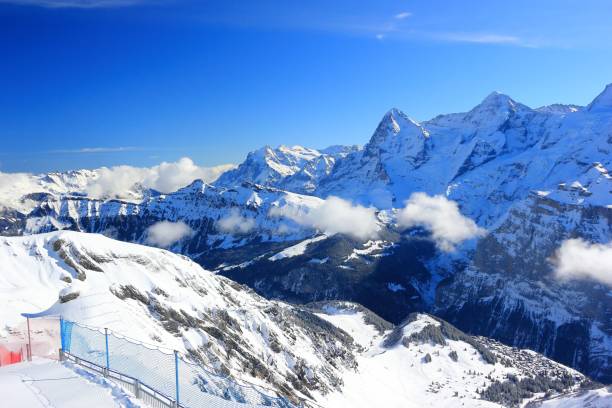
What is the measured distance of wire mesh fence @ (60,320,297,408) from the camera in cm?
3500

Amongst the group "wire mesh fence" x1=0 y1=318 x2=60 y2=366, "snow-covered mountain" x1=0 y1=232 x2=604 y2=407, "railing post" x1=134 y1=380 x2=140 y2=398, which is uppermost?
"railing post" x1=134 y1=380 x2=140 y2=398

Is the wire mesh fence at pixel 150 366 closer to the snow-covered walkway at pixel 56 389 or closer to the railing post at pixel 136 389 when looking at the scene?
the railing post at pixel 136 389

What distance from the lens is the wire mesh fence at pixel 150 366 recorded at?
115 ft

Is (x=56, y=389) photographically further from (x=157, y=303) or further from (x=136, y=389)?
(x=157, y=303)

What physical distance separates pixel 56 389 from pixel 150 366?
20.4 ft

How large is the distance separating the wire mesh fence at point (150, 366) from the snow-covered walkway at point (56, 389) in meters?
2.08

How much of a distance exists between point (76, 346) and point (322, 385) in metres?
132

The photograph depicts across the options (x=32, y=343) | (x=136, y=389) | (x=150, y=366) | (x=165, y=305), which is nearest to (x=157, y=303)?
(x=165, y=305)

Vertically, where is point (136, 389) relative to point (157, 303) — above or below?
above

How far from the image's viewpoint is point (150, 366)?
37.3 m

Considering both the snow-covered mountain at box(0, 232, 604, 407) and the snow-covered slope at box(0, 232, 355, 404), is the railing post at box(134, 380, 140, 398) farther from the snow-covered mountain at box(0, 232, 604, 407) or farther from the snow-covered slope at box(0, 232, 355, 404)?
the snow-covered slope at box(0, 232, 355, 404)

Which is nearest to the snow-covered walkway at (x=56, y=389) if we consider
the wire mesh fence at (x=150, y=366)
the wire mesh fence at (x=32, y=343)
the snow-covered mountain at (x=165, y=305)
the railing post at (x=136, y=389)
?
the railing post at (x=136, y=389)

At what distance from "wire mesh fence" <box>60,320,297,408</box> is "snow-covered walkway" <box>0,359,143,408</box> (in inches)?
82.0

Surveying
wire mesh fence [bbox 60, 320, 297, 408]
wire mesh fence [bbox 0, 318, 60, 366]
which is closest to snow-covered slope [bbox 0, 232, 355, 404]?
wire mesh fence [bbox 0, 318, 60, 366]
